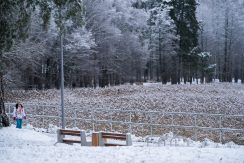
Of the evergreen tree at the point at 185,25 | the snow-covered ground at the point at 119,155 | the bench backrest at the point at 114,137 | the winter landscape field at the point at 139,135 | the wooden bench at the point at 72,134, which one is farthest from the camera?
the evergreen tree at the point at 185,25

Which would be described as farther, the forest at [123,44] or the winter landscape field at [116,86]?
the forest at [123,44]

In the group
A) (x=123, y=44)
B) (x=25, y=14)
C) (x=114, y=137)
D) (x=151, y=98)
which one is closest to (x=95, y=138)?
(x=114, y=137)

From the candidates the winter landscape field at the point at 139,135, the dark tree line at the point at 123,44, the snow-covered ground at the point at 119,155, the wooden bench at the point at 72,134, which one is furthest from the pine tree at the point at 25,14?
the dark tree line at the point at 123,44

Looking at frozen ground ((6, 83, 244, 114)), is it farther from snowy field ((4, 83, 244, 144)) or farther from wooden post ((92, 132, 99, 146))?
wooden post ((92, 132, 99, 146))

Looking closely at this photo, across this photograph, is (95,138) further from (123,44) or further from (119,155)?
(123,44)

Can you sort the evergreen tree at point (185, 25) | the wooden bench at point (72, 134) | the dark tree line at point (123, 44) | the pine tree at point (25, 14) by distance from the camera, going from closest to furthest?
the pine tree at point (25, 14)
the wooden bench at point (72, 134)
the dark tree line at point (123, 44)
the evergreen tree at point (185, 25)

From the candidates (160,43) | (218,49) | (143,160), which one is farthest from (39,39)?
(218,49)

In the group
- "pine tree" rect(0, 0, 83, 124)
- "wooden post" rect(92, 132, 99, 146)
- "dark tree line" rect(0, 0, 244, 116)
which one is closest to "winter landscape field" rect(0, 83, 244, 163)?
"wooden post" rect(92, 132, 99, 146)

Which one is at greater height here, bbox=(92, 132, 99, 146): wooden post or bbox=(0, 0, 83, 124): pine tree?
bbox=(0, 0, 83, 124): pine tree

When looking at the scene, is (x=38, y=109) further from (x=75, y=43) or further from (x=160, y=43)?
(x=160, y=43)

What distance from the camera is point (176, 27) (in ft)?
168

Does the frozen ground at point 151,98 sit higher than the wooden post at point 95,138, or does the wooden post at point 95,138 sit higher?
the frozen ground at point 151,98

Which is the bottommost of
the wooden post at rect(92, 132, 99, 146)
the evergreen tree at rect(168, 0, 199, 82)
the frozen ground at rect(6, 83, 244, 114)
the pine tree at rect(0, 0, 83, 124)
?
the wooden post at rect(92, 132, 99, 146)

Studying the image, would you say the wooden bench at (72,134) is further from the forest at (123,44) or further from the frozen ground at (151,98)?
the forest at (123,44)
